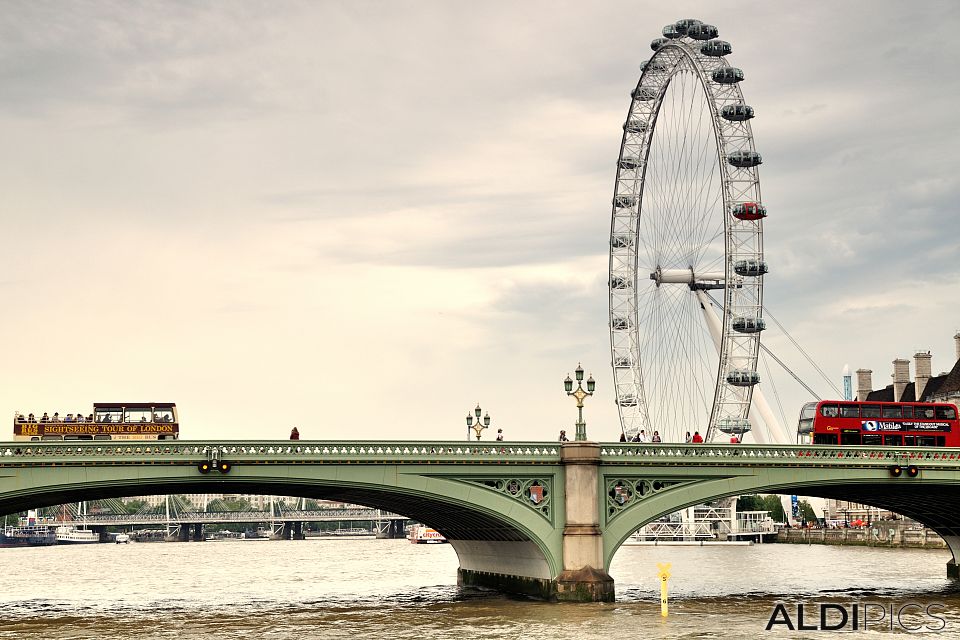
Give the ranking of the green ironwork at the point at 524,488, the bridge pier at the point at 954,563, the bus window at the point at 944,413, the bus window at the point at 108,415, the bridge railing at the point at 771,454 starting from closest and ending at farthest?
the green ironwork at the point at 524,488
the bus window at the point at 108,415
the bridge railing at the point at 771,454
the bus window at the point at 944,413
the bridge pier at the point at 954,563

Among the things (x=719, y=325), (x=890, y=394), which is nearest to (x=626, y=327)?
(x=719, y=325)

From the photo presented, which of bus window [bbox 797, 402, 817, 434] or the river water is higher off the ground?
bus window [bbox 797, 402, 817, 434]

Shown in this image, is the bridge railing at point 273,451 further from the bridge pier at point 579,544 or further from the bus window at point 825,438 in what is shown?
the bus window at point 825,438

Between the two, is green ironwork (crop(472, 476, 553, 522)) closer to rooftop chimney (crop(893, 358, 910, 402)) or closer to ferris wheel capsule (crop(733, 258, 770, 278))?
ferris wheel capsule (crop(733, 258, 770, 278))

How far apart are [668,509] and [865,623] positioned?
954 cm

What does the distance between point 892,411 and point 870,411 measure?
1.08m

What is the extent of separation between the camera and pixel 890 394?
474ft

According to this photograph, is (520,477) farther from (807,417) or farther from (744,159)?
(744,159)

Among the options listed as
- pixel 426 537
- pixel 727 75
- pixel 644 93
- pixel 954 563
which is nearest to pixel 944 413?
pixel 954 563

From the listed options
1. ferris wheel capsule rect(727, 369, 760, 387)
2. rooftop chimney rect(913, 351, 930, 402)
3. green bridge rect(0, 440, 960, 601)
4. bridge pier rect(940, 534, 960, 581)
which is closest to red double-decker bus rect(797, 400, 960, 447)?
green bridge rect(0, 440, 960, 601)

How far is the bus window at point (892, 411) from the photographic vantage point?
61.5 metres

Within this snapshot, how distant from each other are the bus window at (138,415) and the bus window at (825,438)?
30.2 m

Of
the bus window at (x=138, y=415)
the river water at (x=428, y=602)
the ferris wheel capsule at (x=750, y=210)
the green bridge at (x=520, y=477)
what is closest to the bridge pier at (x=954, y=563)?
the river water at (x=428, y=602)

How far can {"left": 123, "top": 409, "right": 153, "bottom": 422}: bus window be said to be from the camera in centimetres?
5225
